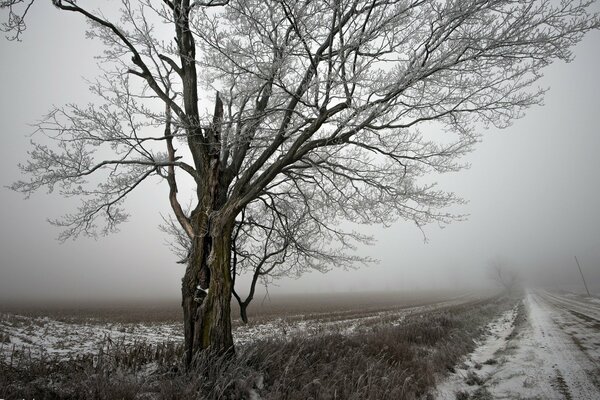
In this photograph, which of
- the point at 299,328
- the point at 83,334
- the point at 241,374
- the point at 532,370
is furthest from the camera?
the point at 299,328

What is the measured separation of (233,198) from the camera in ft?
15.5

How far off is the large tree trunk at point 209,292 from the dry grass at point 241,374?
253mm

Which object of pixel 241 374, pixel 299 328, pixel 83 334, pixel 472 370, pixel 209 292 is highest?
pixel 209 292

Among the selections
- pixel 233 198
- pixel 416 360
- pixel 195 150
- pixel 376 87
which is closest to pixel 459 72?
pixel 376 87

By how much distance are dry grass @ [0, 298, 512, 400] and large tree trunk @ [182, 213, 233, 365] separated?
10.0 inches

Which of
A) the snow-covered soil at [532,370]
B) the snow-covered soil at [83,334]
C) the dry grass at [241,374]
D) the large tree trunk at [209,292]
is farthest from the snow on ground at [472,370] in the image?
the large tree trunk at [209,292]

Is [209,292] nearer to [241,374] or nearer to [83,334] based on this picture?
[241,374]

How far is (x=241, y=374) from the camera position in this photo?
3.83m

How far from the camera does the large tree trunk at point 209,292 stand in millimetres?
4023

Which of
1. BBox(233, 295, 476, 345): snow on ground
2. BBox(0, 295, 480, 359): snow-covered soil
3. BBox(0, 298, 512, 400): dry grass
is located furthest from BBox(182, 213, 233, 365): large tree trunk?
BBox(233, 295, 476, 345): snow on ground

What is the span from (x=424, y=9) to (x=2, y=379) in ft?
23.5

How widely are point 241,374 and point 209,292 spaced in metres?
1.21

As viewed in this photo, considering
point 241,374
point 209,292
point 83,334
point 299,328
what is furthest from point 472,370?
point 83,334

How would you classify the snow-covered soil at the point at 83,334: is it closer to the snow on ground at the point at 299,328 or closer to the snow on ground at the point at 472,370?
the snow on ground at the point at 299,328
